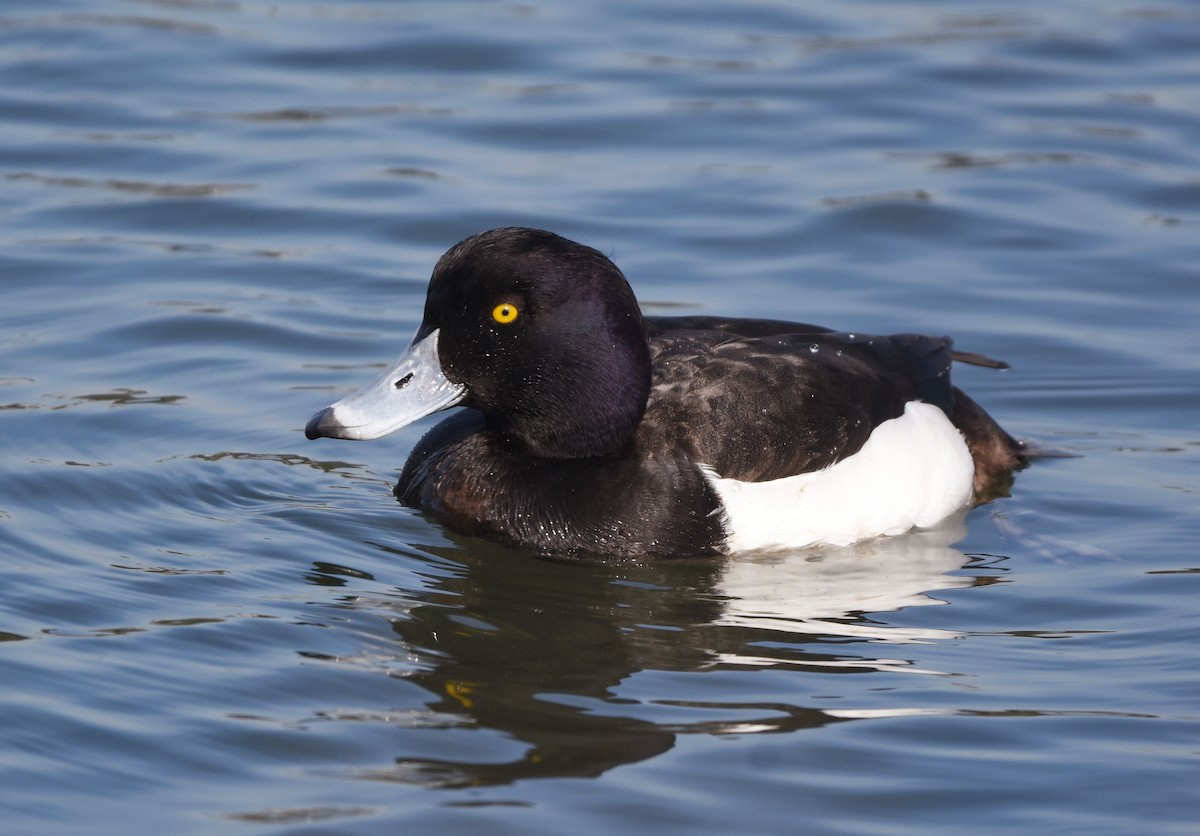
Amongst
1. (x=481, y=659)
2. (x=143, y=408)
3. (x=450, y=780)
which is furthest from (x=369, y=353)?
(x=450, y=780)

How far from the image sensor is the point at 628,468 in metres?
6.44

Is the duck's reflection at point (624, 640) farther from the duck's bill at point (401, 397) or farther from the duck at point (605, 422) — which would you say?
the duck's bill at point (401, 397)

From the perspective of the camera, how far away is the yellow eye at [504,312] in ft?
20.6

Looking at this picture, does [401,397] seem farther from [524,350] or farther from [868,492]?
[868,492]

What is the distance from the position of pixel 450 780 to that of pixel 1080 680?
201cm

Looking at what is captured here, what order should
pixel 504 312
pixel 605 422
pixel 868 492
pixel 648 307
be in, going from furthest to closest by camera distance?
pixel 648 307, pixel 868 492, pixel 605 422, pixel 504 312

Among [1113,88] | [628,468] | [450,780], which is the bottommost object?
[450,780]

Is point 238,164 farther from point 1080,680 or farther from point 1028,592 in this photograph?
point 1080,680

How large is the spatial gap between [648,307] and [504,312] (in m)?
2.89

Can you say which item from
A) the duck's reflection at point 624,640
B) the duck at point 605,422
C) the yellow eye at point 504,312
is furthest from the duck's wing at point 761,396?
the yellow eye at point 504,312

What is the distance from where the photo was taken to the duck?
6.30m

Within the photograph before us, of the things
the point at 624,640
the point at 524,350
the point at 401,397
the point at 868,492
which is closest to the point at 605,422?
the point at 524,350

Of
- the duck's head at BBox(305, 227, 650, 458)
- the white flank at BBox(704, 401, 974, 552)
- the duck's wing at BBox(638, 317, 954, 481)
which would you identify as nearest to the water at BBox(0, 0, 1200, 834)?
the white flank at BBox(704, 401, 974, 552)

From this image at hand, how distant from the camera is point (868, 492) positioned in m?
6.78
